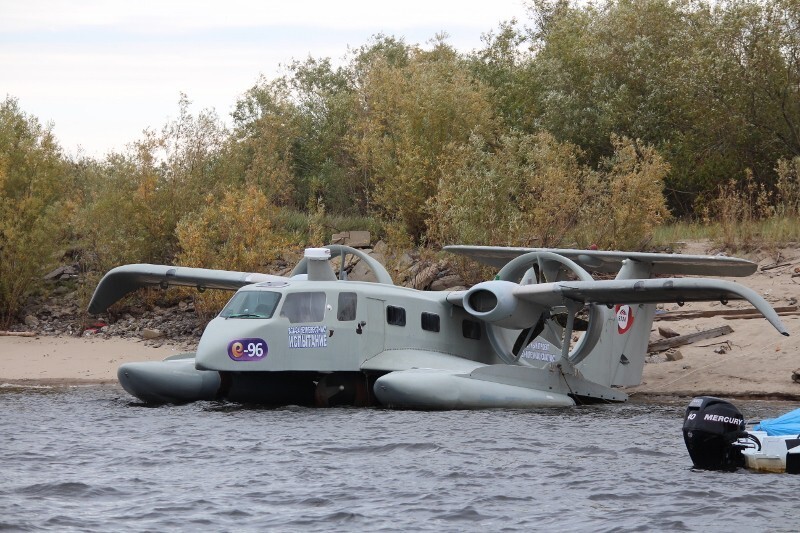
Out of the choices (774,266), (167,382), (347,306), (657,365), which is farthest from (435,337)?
(774,266)

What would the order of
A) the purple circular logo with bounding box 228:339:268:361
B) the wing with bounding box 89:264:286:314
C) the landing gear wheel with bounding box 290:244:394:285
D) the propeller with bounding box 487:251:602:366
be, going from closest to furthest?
1. the purple circular logo with bounding box 228:339:268:361
2. the propeller with bounding box 487:251:602:366
3. the landing gear wheel with bounding box 290:244:394:285
4. the wing with bounding box 89:264:286:314

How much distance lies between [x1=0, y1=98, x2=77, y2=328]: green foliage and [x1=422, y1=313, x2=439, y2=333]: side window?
16647mm

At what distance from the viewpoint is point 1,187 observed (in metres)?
35.6

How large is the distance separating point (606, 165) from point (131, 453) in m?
29.3

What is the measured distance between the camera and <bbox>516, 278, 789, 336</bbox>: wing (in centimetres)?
1981

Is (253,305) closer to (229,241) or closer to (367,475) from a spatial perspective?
(367,475)

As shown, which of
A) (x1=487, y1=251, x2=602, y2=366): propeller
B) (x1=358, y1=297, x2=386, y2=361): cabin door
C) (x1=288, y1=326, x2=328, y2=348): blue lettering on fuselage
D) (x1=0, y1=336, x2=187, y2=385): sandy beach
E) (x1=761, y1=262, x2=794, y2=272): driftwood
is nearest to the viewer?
(x1=288, y1=326, x2=328, y2=348): blue lettering on fuselage

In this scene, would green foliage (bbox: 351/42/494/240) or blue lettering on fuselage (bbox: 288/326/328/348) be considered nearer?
blue lettering on fuselage (bbox: 288/326/328/348)

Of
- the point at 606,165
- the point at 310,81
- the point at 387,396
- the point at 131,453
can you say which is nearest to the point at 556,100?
the point at 606,165

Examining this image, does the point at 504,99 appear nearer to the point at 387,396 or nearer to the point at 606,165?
the point at 606,165

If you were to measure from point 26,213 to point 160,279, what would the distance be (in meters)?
12.2

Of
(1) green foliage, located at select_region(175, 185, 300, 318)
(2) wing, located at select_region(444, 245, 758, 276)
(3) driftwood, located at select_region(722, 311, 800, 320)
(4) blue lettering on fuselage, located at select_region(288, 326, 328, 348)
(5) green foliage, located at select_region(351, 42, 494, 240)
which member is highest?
(5) green foliage, located at select_region(351, 42, 494, 240)

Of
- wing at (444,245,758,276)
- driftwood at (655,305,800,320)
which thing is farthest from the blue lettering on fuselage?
driftwood at (655,305,800,320)

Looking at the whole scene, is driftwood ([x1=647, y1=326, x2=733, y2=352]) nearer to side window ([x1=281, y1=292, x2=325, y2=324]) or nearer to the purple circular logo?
side window ([x1=281, y1=292, x2=325, y2=324])
